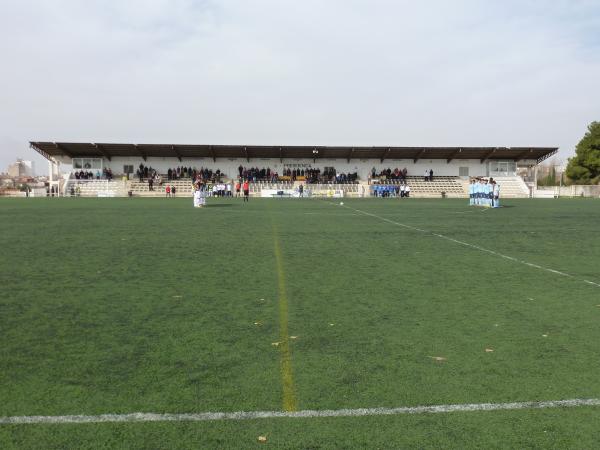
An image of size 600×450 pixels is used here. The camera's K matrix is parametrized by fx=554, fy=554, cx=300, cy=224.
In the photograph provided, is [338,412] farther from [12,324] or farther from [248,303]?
[12,324]

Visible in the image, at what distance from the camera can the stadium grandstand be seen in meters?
60.4

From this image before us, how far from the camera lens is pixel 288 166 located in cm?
6662

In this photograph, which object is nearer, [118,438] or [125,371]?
[118,438]

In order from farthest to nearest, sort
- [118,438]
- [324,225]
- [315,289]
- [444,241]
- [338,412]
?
[324,225], [444,241], [315,289], [338,412], [118,438]

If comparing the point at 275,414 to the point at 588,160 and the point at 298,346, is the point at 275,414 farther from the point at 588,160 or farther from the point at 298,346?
the point at 588,160

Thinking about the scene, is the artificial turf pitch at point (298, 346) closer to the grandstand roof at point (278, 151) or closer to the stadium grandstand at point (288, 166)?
the stadium grandstand at point (288, 166)

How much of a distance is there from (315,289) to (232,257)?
3568mm

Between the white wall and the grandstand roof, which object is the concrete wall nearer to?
the grandstand roof

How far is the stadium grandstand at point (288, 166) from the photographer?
6041 cm

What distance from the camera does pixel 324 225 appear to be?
63.3 feet

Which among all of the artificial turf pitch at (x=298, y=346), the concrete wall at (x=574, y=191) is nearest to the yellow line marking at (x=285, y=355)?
the artificial turf pitch at (x=298, y=346)

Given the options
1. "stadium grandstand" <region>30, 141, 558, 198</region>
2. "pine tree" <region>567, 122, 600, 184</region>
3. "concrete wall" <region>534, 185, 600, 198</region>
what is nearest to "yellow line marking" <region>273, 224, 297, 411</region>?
"stadium grandstand" <region>30, 141, 558, 198</region>

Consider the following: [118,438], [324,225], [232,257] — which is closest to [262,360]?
[118,438]

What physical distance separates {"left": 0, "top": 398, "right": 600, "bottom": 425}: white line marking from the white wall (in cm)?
6295
